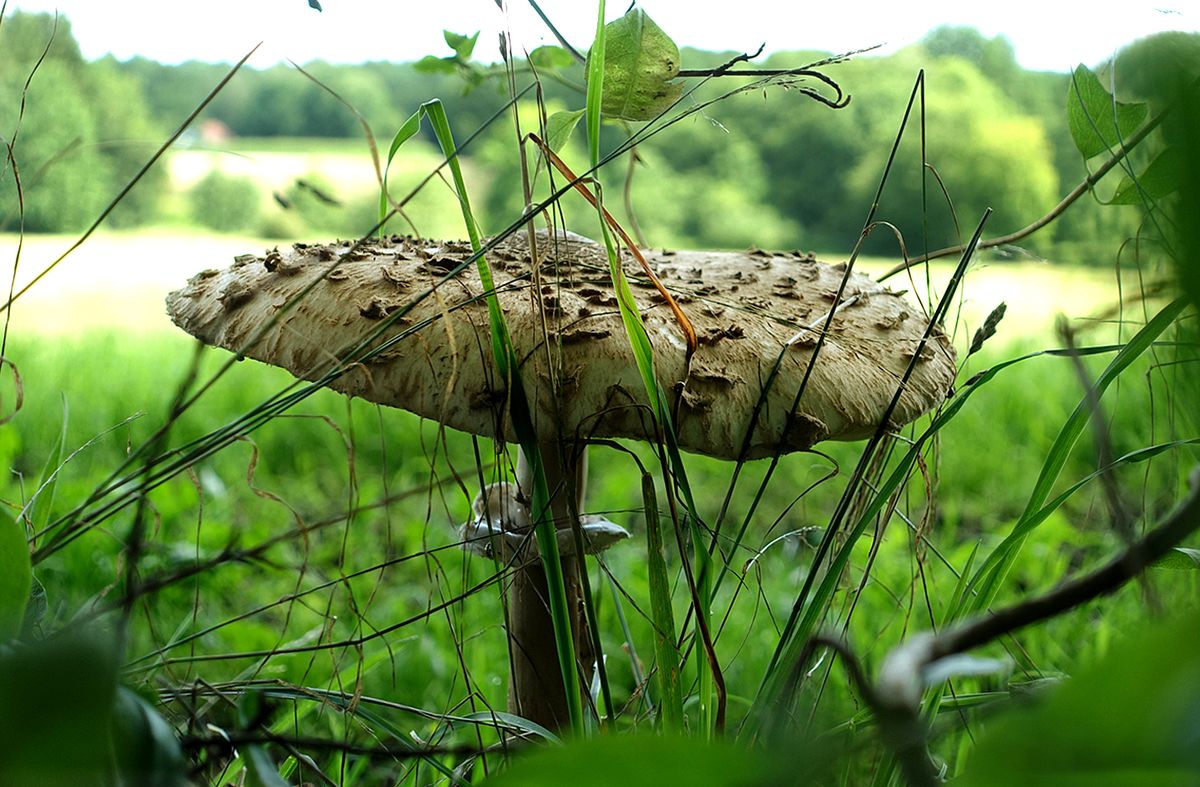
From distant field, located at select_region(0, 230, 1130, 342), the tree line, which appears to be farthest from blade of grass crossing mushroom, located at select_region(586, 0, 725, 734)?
the tree line

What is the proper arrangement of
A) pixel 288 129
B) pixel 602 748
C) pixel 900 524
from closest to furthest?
1. pixel 602 748
2. pixel 900 524
3. pixel 288 129

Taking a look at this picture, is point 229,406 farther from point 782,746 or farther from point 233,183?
point 233,183

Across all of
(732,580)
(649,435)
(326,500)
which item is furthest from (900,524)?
(649,435)

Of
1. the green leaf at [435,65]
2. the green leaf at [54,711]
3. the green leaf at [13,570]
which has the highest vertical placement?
the green leaf at [435,65]

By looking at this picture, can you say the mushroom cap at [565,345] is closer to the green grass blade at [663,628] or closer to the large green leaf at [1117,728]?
the green grass blade at [663,628]

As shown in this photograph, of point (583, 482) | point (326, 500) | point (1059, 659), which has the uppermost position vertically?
point (583, 482)

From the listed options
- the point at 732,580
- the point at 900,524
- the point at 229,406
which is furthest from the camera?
the point at 229,406

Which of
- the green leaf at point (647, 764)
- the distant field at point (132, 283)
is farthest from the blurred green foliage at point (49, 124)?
the green leaf at point (647, 764)
